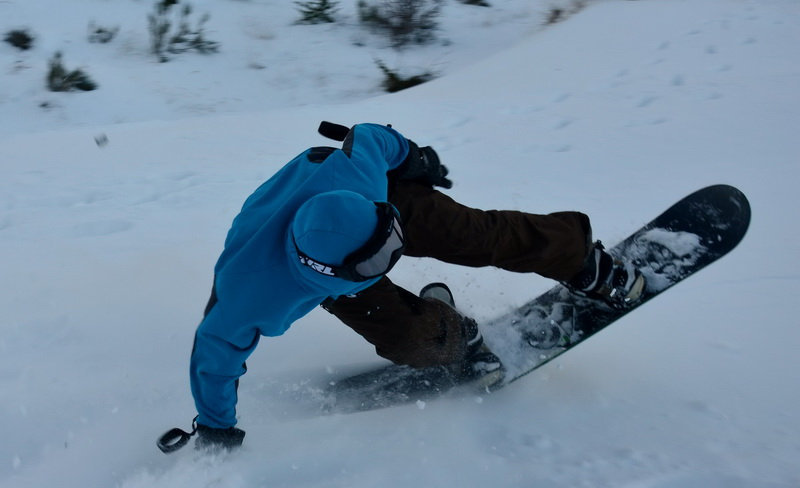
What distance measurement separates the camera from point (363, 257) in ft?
4.71

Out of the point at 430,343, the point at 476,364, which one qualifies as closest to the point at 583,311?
the point at 476,364

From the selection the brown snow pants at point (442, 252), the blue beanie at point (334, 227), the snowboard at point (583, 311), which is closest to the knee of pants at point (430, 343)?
the brown snow pants at point (442, 252)

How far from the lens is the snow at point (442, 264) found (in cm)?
190

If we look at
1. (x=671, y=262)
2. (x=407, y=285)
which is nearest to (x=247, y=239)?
(x=407, y=285)

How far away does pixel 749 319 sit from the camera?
234 centimetres

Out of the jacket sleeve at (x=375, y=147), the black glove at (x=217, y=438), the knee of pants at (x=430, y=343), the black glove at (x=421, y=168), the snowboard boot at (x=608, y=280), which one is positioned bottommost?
the black glove at (x=217, y=438)

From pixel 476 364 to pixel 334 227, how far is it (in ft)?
3.43

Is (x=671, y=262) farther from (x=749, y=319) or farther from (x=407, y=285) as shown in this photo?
(x=407, y=285)

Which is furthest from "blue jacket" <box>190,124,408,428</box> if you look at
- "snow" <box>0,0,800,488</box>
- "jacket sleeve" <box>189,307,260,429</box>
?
"snow" <box>0,0,800,488</box>

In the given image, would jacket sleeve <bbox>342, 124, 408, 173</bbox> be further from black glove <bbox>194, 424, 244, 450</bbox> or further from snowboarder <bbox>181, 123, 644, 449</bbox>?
black glove <bbox>194, 424, 244, 450</bbox>

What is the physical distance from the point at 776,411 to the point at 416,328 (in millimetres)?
1151

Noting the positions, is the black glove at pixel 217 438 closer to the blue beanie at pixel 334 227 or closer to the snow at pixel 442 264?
the snow at pixel 442 264

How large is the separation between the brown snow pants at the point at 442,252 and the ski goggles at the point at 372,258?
0.50 m

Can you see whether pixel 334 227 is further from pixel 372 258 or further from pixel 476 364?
pixel 476 364
